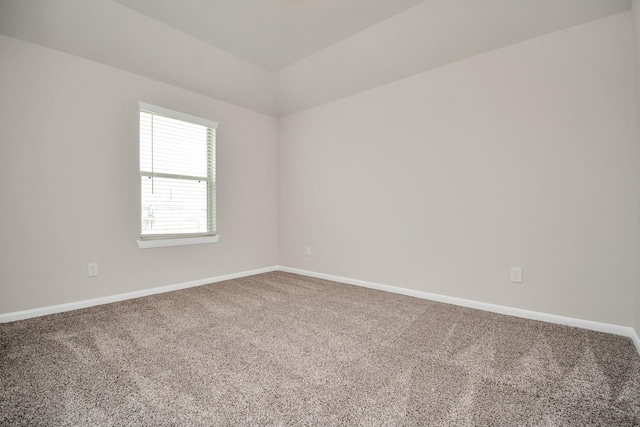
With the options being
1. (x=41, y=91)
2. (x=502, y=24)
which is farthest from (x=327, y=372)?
(x=41, y=91)

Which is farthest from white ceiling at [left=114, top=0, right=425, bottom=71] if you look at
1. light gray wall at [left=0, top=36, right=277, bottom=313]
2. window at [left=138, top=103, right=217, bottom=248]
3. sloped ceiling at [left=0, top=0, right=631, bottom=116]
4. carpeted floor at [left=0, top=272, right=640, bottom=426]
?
carpeted floor at [left=0, top=272, right=640, bottom=426]

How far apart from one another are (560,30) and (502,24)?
422 millimetres

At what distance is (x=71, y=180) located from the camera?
8.57 ft

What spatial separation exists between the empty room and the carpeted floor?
2cm

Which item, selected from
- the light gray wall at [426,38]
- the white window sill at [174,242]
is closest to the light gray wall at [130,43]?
the light gray wall at [426,38]

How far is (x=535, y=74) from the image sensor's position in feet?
7.85

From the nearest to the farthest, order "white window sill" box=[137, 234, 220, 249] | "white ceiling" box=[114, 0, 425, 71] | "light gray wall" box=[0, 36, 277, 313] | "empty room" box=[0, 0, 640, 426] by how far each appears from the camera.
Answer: "empty room" box=[0, 0, 640, 426], "light gray wall" box=[0, 36, 277, 313], "white ceiling" box=[114, 0, 425, 71], "white window sill" box=[137, 234, 220, 249]

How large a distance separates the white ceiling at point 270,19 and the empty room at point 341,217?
2 centimetres

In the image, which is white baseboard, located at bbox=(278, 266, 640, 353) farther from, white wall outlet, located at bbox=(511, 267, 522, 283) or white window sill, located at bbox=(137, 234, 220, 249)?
white window sill, located at bbox=(137, 234, 220, 249)

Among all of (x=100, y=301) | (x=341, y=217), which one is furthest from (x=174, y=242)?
(x=341, y=217)

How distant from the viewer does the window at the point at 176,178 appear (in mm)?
3107

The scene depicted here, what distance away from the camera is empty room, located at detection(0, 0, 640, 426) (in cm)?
146

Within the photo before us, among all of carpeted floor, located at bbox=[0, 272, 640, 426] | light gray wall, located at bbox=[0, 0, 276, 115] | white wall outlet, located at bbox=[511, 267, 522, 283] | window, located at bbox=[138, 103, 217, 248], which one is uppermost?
light gray wall, located at bbox=[0, 0, 276, 115]

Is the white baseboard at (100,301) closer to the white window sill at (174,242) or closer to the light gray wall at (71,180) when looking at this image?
the light gray wall at (71,180)
